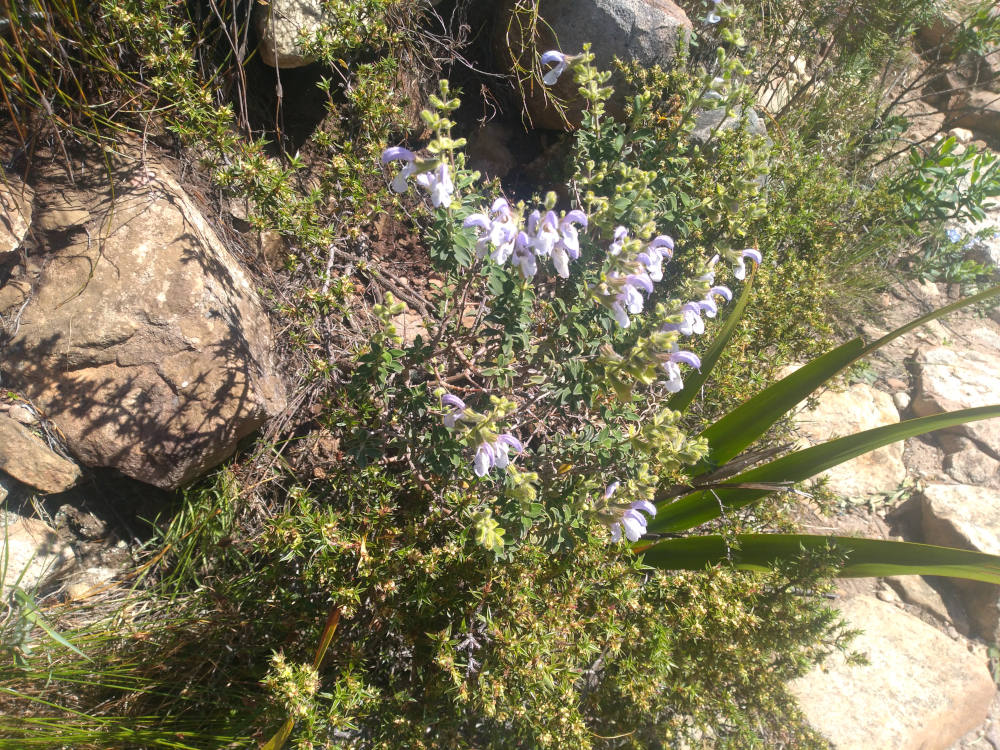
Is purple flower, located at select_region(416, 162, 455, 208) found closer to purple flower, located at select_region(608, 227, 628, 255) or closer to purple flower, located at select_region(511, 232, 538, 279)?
purple flower, located at select_region(511, 232, 538, 279)

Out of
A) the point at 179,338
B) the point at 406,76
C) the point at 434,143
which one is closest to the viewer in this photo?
the point at 434,143

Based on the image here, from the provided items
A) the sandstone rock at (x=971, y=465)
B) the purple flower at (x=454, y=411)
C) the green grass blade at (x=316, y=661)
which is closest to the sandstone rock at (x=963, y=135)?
the sandstone rock at (x=971, y=465)

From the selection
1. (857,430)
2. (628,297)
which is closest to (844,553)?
(628,297)

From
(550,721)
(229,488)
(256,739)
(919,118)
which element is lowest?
(256,739)

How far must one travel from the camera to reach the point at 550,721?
1621 mm

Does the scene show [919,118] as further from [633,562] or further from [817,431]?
[633,562]

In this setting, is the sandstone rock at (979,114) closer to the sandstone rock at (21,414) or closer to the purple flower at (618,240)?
the purple flower at (618,240)

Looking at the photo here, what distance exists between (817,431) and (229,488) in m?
2.57

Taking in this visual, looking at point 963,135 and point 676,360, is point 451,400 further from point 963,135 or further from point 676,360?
point 963,135

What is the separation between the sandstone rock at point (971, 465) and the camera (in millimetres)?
3033

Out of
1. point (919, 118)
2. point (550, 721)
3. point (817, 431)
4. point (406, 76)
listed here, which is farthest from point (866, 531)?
point (919, 118)

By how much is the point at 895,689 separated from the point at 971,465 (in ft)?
4.37

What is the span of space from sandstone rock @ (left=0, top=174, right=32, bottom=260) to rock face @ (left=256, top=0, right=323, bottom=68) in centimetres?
93

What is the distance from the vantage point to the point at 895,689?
240cm
